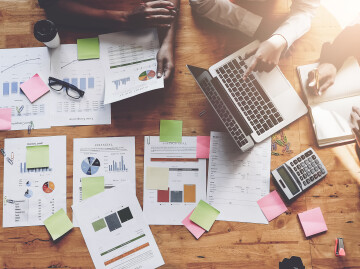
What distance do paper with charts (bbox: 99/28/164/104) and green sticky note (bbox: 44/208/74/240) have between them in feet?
Answer: 1.46

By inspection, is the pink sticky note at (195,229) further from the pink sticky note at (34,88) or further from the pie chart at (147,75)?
the pink sticky note at (34,88)

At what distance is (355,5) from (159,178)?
3.30 feet

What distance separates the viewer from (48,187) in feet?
4.12

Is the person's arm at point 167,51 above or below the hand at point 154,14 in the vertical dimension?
below

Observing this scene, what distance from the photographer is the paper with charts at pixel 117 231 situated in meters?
1.23

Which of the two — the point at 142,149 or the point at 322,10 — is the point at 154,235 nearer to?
the point at 142,149

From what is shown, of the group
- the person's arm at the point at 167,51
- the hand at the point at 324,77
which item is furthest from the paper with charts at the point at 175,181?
the hand at the point at 324,77

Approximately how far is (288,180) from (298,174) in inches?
1.6

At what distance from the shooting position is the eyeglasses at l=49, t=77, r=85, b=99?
4.17ft

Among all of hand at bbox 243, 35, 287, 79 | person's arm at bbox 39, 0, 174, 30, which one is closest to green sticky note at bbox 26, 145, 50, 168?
person's arm at bbox 39, 0, 174, 30

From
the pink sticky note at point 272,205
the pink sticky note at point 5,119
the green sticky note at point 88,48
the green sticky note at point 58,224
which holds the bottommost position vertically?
the green sticky note at point 58,224

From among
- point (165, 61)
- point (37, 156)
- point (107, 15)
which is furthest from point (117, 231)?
point (107, 15)

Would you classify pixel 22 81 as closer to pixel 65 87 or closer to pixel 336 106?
pixel 65 87

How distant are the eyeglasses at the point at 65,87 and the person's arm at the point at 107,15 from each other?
226mm
